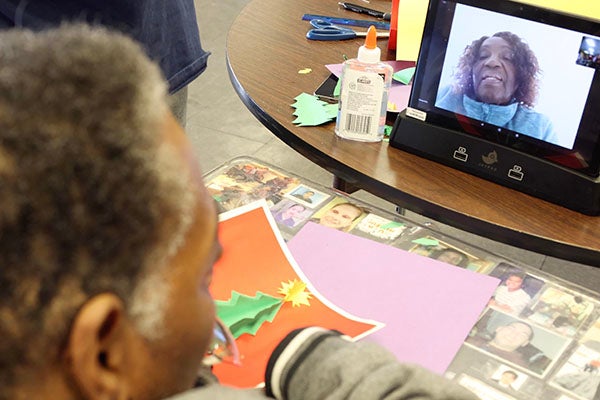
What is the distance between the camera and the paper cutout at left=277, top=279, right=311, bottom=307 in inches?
37.7

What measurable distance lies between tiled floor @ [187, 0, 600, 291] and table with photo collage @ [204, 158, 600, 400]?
109 centimetres

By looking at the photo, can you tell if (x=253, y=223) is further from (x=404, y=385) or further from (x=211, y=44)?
(x=211, y=44)

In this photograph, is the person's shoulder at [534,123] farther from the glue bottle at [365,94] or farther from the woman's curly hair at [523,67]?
the glue bottle at [365,94]

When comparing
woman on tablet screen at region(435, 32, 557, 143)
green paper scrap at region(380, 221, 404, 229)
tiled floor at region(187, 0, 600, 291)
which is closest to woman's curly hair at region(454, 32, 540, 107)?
woman on tablet screen at region(435, 32, 557, 143)

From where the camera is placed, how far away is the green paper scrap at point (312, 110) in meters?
1.27

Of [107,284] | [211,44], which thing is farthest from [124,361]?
[211,44]

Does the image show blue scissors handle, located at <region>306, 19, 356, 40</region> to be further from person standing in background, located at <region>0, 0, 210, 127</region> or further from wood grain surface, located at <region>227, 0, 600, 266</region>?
person standing in background, located at <region>0, 0, 210, 127</region>

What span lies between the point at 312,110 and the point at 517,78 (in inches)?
14.0

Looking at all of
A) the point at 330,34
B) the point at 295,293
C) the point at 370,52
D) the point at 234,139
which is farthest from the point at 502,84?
the point at 234,139

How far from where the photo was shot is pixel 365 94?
1178 mm

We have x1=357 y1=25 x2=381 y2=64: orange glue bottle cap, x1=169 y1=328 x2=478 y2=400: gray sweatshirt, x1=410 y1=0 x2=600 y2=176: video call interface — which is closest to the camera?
x1=169 y1=328 x2=478 y2=400: gray sweatshirt

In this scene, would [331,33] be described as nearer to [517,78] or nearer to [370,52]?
[370,52]

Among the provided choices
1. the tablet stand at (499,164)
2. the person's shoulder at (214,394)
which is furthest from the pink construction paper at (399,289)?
the person's shoulder at (214,394)

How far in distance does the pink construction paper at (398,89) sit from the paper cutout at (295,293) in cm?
44
